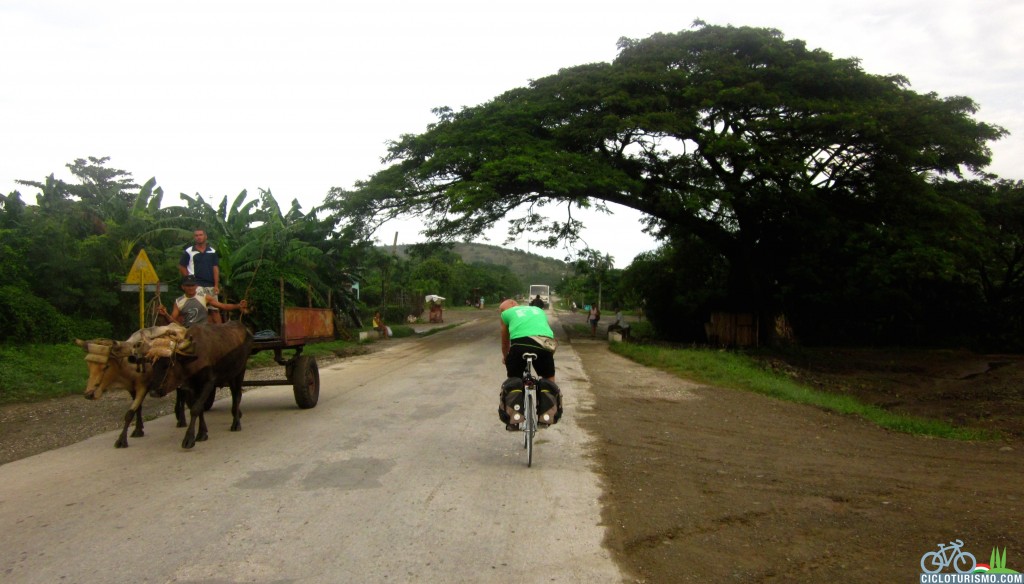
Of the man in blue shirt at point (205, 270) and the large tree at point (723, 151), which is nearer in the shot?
the man in blue shirt at point (205, 270)

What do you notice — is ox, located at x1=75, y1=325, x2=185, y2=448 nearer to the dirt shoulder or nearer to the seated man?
the seated man

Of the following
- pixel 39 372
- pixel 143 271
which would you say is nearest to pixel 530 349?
pixel 143 271

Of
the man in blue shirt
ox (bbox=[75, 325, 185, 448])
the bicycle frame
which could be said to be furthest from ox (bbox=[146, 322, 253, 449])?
the bicycle frame

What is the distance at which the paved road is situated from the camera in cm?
416

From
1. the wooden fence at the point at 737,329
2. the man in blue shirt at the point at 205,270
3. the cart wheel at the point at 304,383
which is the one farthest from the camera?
the wooden fence at the point at 737,329

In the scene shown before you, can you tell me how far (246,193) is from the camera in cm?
2075

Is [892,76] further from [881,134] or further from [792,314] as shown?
[792,314]

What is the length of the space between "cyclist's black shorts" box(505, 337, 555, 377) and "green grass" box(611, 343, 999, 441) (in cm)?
575

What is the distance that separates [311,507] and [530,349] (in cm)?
255

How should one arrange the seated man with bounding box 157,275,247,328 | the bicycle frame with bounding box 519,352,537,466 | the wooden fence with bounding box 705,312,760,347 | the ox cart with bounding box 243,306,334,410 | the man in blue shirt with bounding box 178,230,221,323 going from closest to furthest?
the bicycle frame with bounding box 519,352,537,466
the seated man with bounding box 157,275,247,328
the man in blue shirt with bounding box 178,230,221,323
the ox cart with bounding box 243,306,334,410
the wooden fence with bounding box 705,312,760,347

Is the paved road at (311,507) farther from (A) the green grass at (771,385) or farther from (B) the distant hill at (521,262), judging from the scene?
(B) the distant hill at (521,262)

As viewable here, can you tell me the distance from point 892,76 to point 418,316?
1262 inches

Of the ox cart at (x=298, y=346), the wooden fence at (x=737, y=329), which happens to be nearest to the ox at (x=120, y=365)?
the ox cart at (x=298, y=346)

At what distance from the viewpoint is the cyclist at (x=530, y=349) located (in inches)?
267
